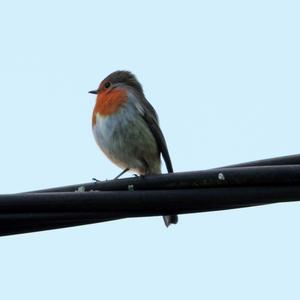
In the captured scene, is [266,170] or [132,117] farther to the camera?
[132,117]

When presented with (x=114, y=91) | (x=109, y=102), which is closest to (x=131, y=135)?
(x=109, y=102)

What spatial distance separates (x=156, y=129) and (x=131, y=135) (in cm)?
27

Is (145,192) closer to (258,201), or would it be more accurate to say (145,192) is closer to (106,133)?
(258,201)

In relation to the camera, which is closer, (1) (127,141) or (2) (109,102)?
(1) (127,141)

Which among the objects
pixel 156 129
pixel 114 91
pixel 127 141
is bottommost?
pixel 127 141

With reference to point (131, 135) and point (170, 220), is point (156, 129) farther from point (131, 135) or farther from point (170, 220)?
point (170, 220)

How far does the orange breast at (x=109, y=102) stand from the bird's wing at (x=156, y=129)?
0.21m

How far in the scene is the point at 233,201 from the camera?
163 inches

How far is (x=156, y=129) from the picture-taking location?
6902 millimetres

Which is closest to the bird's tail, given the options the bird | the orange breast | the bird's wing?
the bird

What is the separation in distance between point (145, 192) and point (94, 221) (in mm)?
323

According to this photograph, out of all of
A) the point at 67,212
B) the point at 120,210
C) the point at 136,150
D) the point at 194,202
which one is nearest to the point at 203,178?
the point at 194,202

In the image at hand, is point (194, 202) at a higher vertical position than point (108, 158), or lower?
lower

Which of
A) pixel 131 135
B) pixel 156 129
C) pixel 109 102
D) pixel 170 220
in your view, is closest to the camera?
pixel 170 220
